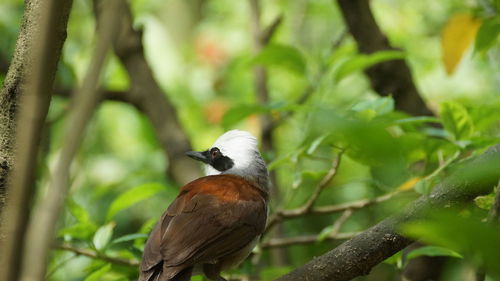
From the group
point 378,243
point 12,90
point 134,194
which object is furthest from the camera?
point 134,194

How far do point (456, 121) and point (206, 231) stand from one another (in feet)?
3.34

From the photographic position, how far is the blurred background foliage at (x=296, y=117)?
7.92 ft

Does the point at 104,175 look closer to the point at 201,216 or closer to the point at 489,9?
the point at 201,216

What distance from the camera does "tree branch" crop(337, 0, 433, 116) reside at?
3596mm

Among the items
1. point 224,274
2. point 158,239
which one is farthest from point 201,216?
point 224,274

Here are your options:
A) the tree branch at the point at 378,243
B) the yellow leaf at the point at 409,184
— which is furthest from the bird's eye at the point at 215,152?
the tree branch at the point at 378,243

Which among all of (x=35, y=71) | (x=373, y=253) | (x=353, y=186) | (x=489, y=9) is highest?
(x=35, y=71)

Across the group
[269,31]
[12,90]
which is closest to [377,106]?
[12,90]

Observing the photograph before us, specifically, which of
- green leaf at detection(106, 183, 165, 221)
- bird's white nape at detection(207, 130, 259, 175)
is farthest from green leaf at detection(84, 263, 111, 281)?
bird's white nape at detection(207, 130, 259, 175)

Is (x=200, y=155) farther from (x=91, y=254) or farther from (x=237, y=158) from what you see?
(x=91, y=254)

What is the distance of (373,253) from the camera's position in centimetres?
193

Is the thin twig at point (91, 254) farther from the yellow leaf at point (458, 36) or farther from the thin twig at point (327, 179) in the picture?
the yellow leaf at point (458, 36)

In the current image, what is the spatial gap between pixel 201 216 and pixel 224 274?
42 cm

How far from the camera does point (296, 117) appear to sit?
5.26 m
